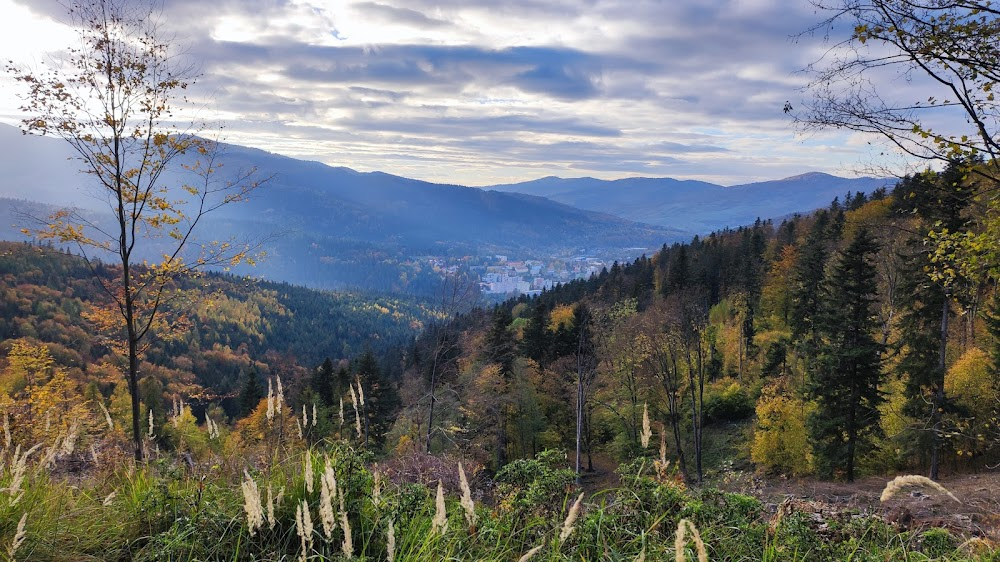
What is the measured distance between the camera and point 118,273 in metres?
8.75

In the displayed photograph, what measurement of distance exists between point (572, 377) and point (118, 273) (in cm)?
2290

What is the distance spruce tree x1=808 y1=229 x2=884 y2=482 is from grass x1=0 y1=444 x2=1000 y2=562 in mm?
15546

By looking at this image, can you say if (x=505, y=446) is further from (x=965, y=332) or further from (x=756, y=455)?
(x=965, y=332)

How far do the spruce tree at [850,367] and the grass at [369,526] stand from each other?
15546 millimetres

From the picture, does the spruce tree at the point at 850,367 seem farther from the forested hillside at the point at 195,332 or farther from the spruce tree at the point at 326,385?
the spruce tree at the point at 326,385

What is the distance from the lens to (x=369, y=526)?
3.42 meters

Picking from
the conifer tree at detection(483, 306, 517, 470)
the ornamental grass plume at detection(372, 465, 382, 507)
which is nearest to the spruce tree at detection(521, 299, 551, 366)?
the conifer tree at detection(483, 306, 517, 470)

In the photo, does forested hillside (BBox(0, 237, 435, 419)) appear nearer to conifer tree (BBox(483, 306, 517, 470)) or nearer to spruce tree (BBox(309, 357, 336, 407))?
spruce tree (BBox(309, 357, 336, 407))

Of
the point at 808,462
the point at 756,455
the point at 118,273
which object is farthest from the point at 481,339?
the point at 118,273

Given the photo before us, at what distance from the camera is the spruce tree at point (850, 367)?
17359mm

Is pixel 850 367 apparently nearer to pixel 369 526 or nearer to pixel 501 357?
pixel 501 357

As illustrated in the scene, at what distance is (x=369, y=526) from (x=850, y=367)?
1931cm

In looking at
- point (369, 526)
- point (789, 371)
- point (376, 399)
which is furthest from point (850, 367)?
point (376, 399)

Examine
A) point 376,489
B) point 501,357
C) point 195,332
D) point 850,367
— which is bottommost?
point 195,332
